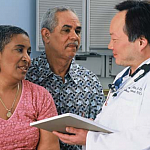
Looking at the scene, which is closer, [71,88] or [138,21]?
[138,21]

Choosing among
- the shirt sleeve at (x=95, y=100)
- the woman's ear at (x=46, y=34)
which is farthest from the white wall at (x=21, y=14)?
the shirt sleeve at (x=95, y=100)

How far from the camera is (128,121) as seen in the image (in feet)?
5.14

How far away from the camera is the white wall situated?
3.95 meters

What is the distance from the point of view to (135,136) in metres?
1.52

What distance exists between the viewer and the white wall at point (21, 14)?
13.0 ft

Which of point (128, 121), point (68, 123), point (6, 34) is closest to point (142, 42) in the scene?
point (128, 121)

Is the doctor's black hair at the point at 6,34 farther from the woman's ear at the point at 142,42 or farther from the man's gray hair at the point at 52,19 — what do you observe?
the woman's ear at the point at 142,42

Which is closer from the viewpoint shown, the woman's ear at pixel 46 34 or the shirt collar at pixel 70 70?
the shirt collar at pixel 70 70

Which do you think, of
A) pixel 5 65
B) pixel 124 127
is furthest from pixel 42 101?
pixel 124 127

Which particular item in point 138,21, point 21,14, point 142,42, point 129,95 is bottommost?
point 129,95

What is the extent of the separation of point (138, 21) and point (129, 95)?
0.36 m

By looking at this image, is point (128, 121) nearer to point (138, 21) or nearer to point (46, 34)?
point (138, 21)

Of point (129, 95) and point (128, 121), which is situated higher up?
point (129, 95)

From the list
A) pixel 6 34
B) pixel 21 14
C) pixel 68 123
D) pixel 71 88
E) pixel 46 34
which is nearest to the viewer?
pixel 68 123
